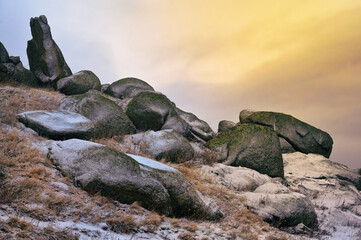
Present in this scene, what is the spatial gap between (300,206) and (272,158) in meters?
3.92

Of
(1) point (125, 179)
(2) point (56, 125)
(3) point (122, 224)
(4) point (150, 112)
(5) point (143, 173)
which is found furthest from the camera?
(4) point (150, 112)

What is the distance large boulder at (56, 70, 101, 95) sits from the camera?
15.1 meters

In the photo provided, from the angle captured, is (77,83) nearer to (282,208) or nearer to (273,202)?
(273,202)

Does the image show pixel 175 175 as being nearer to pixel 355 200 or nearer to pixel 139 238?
pixel 139 238

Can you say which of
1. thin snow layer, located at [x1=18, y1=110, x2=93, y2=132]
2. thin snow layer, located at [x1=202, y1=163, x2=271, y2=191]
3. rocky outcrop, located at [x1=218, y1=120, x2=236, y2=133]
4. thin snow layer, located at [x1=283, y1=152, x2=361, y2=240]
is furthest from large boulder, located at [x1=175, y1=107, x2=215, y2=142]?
thin snow layer, located at [x1=18, y1=110, x2=93, y2=132]

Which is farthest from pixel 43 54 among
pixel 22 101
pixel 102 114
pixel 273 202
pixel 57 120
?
pixel 273 202

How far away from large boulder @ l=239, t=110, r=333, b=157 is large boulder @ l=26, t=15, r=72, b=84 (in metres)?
11.3

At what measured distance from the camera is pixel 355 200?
10.8 metres

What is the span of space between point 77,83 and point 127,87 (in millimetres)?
3258

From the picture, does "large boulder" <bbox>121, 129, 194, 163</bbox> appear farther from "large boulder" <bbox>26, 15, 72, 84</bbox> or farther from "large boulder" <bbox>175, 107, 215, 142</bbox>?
"large boulder" <bbox>26, 15, 72, 84</bbox>

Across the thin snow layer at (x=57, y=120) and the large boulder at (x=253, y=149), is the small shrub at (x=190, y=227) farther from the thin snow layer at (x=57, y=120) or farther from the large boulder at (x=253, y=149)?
the large boulder at (x=253, y=149)

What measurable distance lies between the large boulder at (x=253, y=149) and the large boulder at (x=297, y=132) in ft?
11.4

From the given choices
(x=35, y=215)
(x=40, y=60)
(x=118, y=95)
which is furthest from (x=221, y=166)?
(x=40, y=60)

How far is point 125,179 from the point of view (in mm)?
5703
